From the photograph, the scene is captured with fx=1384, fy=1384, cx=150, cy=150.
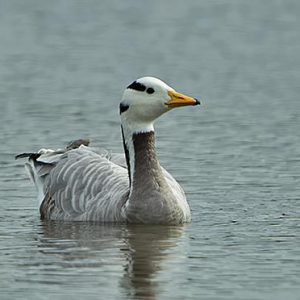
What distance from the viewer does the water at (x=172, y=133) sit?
1134 cm

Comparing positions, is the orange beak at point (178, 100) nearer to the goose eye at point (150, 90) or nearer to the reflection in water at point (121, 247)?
the goose eye at point (150, 90)

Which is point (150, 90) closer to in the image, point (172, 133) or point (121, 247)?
point (121, 247)

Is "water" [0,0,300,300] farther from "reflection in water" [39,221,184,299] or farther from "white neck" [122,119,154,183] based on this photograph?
"white neck" [122,119,154,183]

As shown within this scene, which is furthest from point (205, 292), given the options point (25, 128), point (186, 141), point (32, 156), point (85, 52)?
point (85, 52)

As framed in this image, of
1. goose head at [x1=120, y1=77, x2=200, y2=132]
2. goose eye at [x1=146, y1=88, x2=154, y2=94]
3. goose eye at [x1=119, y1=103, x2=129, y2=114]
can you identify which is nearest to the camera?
goose head at [x1=120, y1=77, x2=200, y2=132]

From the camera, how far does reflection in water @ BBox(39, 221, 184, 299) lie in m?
11.2

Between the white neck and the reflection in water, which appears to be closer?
the reflection in water

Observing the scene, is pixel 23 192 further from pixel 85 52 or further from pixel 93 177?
pixel 85 52

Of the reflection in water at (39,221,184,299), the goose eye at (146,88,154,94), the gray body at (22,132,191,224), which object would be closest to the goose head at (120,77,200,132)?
the goose eye at (146,88,154,94)

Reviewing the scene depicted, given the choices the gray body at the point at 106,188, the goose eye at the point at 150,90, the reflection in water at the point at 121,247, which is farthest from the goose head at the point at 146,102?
the reflection in water at the point at 121,247

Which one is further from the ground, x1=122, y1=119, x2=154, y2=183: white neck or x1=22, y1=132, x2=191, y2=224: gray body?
x1=122, y1=119, x2=154, y2=183: white neck

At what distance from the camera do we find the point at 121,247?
12.7m

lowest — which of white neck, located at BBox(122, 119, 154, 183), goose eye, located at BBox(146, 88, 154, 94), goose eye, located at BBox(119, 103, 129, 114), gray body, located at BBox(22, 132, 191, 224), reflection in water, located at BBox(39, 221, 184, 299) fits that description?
reflection in water, located at BBox(39, 221, 184, 299)

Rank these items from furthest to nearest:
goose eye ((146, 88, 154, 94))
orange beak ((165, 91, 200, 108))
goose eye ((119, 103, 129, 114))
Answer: goose eye ((119, 103, 129, 114))
goose eye ((146, 88, 154, 94))
orange beak ((165, 91, 200, 108))
